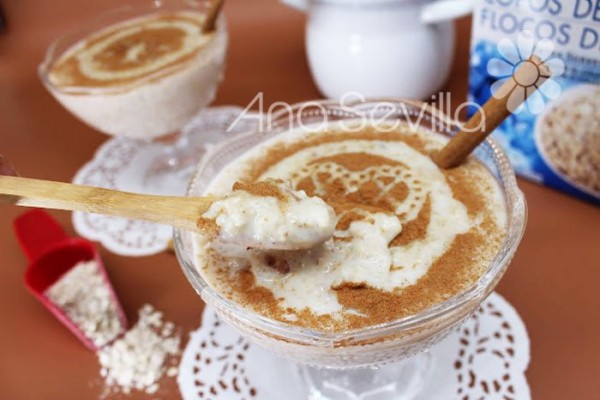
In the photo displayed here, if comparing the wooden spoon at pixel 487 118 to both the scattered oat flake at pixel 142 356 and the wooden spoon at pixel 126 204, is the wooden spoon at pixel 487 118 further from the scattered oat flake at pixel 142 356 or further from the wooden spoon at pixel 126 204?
the scattered oat flake at pixel 142 356

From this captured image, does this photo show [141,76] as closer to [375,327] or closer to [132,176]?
[132,176]

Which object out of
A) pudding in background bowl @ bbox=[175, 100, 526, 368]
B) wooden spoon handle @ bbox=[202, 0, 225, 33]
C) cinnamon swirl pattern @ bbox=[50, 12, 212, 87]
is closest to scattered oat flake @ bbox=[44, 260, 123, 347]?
pudding in background bowl @ bbox=[175, 100, 526, 368]

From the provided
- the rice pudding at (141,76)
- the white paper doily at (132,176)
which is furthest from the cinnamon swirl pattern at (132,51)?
the white paper doily at (132,176)

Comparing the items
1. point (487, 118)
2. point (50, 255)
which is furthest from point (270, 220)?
point (50, 255)

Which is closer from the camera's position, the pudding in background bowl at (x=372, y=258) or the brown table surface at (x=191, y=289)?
the pudding in background bowl at (x=372, y=258)

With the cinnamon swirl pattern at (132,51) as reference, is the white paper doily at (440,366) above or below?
below

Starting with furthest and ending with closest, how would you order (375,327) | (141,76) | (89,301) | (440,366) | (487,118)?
(141,76), (89,301), (440,366), (487,118), (375,327)

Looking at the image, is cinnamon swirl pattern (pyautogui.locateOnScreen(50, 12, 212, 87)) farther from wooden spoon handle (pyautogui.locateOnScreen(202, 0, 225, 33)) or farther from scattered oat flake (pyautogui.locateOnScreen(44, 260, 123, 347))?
scattered oat flake (pyautogui.locateOnScreen(44, 260, 123, 347))

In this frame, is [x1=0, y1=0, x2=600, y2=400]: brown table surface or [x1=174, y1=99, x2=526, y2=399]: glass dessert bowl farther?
[x1=0, y1=0, x2=600, y2=400]: brown table surface
